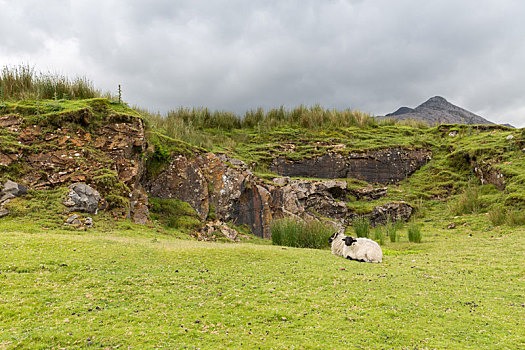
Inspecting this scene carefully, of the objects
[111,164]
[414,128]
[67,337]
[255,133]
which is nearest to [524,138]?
[414,128]

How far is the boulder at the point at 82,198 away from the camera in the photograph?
1041 centimetres

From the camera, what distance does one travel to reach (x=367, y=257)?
861cm

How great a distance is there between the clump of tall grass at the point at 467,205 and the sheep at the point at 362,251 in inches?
487

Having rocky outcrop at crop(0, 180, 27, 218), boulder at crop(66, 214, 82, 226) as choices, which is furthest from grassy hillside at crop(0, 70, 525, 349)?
boulder at crop(66, 214, 82, 226)

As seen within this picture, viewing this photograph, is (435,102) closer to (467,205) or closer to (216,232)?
(467,205)

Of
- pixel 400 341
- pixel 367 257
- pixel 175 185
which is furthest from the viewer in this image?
pixel 175 185

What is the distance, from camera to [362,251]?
871cm

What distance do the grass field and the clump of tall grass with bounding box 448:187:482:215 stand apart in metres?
10.9

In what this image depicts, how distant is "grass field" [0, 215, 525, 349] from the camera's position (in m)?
3.98

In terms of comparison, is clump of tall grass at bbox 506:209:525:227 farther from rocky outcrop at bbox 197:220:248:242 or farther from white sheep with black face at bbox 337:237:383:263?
rocky outcrop at bbox 197:220:248:242

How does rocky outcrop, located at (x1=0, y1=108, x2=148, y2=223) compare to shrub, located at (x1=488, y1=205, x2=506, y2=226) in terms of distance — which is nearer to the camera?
rocky outcrop, located at (x1=0, y1=108, x2=148, y2=223)

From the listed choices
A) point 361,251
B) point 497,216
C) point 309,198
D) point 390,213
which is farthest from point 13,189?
point 497,216

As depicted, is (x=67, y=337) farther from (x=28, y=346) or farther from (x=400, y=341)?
(x=400, y=341)

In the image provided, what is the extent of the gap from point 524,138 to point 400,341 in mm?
23916
